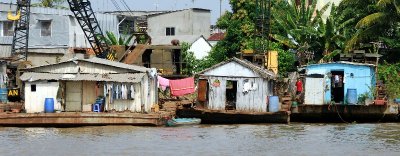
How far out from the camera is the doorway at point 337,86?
36.3 meters

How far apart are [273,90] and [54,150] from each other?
504 inches

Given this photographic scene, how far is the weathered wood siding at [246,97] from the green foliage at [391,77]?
5.68 metres

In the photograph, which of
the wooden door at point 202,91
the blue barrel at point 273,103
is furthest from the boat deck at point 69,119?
the blue barrel at point 273,103

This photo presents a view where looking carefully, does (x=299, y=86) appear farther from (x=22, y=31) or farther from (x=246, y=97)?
(x=22, y=31)

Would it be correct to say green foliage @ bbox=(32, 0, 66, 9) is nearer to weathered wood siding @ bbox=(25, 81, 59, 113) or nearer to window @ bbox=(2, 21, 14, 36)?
window @ bbox=(2, 21, 14, 36)

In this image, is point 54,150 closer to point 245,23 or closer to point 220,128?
point 220,128

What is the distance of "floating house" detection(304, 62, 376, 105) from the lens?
117 feet

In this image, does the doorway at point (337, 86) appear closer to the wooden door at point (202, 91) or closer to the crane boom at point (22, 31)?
the wooden door at point (202, 91)

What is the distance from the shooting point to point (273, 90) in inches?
1410

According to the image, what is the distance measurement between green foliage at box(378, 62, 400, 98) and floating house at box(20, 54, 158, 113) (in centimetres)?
1079

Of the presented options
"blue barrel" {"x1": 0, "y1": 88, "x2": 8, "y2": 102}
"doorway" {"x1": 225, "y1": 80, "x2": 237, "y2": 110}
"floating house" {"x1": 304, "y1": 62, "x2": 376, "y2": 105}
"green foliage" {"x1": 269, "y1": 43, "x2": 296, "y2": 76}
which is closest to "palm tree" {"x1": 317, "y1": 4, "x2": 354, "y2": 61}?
"green foliage" {"x1": 269, "y1": 43, "x2": 296, "y2": 76}

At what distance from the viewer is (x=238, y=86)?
114 feet

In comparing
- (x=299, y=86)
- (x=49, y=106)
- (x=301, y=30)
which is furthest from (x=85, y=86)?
(x=301, y=30)

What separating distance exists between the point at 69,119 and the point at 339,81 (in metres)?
11.9
